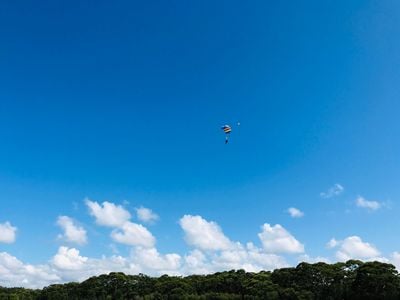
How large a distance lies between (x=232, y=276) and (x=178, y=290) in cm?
1258

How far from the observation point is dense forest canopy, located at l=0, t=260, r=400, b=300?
2798 inches

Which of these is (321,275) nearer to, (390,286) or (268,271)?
(390,286)

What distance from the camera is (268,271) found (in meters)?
109

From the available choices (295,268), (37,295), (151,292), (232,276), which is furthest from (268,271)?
(37,295)

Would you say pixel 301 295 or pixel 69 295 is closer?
pixel 301 295

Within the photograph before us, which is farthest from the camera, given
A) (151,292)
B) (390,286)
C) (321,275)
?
(151,292)

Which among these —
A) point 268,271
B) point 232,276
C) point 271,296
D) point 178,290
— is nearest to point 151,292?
point 178,290

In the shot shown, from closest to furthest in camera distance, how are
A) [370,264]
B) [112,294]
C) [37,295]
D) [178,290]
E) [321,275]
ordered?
[370,264], [321,275], [178,290], [112,294], [37,295]

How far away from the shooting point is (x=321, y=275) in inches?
3280

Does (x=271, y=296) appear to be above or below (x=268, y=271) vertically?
below

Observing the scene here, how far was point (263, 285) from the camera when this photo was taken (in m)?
85.9

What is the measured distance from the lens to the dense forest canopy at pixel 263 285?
71062 millimetres

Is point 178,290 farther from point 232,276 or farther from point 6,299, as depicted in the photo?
point 6,299

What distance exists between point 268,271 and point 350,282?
3207 cm
